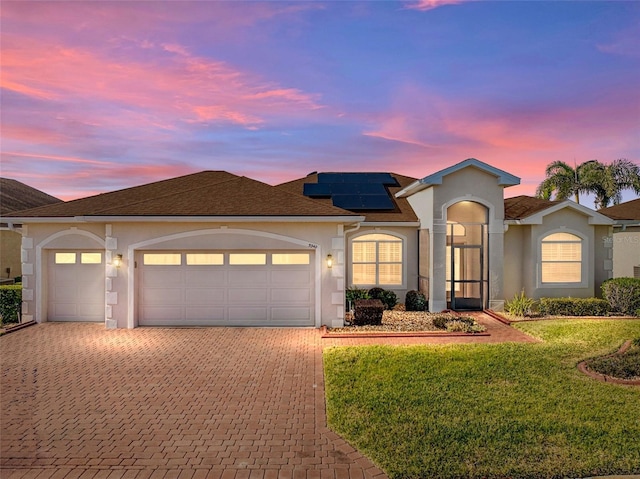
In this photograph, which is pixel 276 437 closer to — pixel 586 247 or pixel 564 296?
pixel 564 296

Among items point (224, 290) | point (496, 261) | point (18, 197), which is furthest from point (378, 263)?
point (18, 197)

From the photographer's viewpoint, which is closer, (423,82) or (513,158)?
(423,82)

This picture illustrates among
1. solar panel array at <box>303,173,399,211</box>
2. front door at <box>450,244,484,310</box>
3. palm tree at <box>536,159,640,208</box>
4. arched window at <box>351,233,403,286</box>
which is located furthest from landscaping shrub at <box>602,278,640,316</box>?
palm tree at <box>536,159,640,208</box>

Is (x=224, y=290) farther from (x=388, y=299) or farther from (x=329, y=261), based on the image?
(x=388, y=299)

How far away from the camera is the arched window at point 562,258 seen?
50.7ft

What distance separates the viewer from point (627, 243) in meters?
19.1

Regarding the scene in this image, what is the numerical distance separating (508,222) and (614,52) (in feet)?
25.3

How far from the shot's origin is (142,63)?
44.3 feet

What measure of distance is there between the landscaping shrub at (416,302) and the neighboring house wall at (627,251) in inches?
431

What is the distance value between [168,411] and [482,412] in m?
5.30

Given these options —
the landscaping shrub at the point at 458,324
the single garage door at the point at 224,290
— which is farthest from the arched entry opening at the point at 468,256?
the single garage door at the point at 224,290

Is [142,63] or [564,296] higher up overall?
[142,63]

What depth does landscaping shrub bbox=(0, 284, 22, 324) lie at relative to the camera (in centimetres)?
1332

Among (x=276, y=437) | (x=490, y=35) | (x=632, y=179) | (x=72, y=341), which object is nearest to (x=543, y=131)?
(x=490, y=35)
